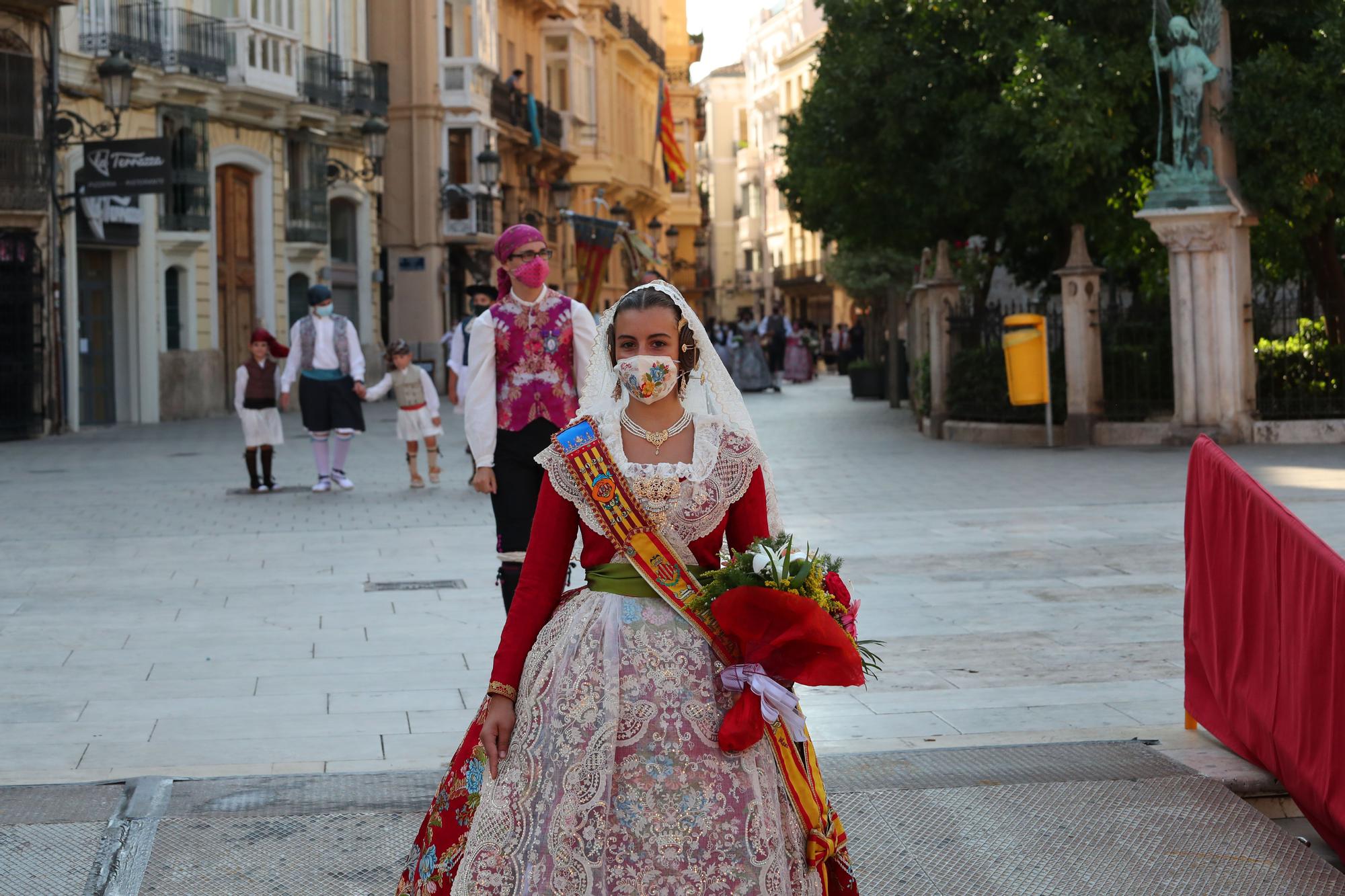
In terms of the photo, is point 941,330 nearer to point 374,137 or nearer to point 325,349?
point 325,349

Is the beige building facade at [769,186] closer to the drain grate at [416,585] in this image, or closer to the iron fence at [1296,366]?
the iron fence at [1296,366]

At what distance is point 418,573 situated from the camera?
10.7 m

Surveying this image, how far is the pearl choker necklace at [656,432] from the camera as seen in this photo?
3.86 metres

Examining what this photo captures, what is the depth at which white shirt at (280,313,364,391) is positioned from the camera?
52.0ft

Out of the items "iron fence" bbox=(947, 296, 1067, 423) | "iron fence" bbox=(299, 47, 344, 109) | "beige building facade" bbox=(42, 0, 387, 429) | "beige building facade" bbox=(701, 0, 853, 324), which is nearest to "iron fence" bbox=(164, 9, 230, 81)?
"beige building facade" bbox=(42, 0, 387, 429)

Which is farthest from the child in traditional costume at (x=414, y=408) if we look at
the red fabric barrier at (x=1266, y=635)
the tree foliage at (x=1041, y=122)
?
the red fabric barrier at (x=1266, y=635)

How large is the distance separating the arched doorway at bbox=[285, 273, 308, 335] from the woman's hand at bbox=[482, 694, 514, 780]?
32276 mm

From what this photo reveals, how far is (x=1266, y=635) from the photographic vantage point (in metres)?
5.36

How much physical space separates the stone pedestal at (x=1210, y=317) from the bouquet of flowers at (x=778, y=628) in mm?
16385

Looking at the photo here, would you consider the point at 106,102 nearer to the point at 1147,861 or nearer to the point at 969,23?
the point at 969,23

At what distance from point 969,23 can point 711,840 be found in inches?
771

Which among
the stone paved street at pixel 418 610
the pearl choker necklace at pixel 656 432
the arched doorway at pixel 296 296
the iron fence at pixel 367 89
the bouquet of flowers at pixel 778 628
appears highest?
the iron fence at pixel 367 89

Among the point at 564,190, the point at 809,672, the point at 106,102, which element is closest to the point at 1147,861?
the point at 809,672

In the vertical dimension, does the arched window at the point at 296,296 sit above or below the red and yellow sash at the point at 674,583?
above
